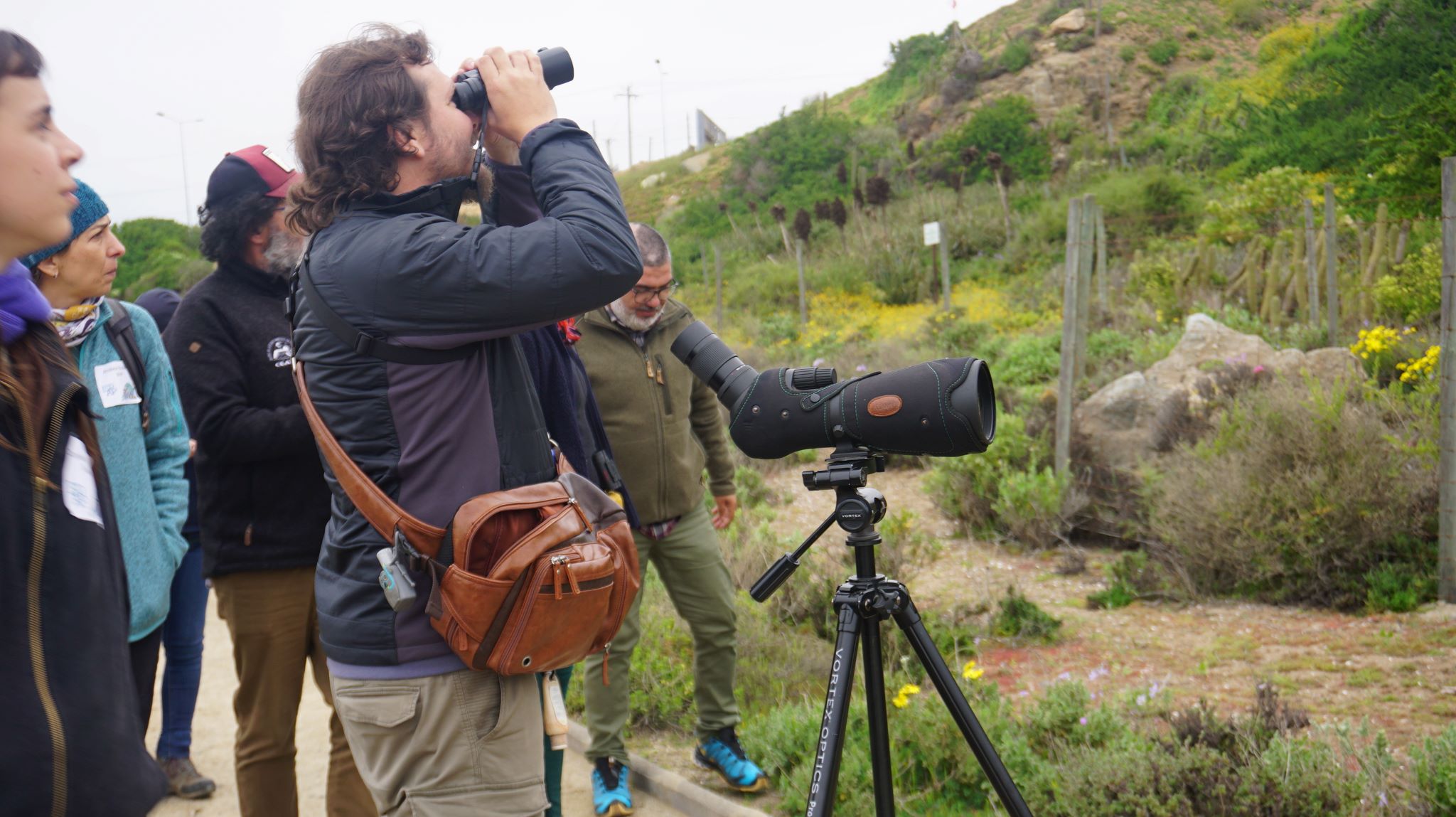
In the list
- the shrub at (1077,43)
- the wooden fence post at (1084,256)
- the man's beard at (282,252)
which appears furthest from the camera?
the shrub at (1077,43)

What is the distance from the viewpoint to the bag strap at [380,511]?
1.75m

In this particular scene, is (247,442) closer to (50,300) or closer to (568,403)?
(50,300)

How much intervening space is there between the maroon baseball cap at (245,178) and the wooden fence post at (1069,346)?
4831mm

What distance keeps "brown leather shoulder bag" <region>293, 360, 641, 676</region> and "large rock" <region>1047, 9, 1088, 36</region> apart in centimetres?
3613

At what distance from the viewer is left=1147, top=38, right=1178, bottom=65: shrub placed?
3186cm

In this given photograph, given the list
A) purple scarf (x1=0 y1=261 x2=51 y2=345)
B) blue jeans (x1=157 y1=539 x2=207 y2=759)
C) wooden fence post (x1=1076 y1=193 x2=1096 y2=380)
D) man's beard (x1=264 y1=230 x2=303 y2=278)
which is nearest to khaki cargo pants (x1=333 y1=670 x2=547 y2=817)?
purple scarf (x1=0 y1=261 x2=51 y2=345)

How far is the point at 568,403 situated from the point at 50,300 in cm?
149

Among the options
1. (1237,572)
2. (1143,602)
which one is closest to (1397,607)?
(1237,572)

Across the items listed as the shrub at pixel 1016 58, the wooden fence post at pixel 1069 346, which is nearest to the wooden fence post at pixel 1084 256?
the wooden fence post at pixel 1069 346

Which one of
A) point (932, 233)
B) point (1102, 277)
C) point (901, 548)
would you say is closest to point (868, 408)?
point (901, 548)

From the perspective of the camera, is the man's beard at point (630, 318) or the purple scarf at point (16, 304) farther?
the man's beard at point (630, 318)

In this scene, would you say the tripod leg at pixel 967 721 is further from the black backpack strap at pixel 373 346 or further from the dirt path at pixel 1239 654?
the dirt path at pixel 1239 654

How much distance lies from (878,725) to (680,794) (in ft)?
5.55

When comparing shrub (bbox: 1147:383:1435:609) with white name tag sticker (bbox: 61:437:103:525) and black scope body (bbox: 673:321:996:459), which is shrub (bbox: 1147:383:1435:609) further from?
white name tag sticker (bbox: 61:437:103:525)
